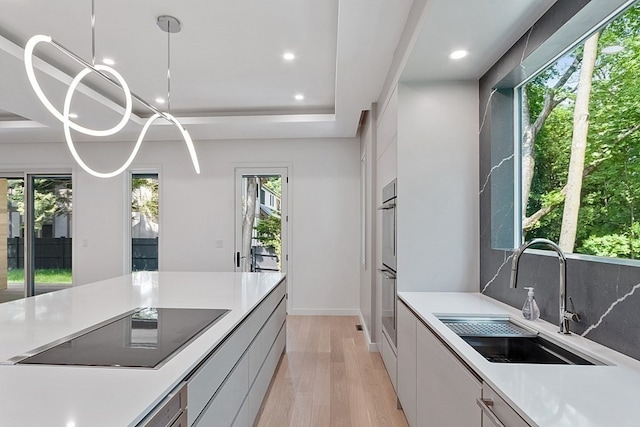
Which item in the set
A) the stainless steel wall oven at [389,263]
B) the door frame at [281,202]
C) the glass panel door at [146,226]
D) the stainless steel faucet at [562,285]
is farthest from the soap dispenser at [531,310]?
the glass panel door at [146,226]

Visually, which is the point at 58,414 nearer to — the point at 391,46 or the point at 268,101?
the point at 391,46

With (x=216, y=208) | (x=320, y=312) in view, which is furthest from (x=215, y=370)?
(x=216, y=208)

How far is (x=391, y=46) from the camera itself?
2.52 meters

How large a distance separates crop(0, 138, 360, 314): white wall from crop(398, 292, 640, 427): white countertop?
12.2ft

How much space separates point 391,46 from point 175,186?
13.2ft

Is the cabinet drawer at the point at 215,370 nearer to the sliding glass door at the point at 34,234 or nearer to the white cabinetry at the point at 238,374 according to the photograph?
the white cabinetry at the point at 238,374

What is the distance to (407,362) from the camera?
221 cm

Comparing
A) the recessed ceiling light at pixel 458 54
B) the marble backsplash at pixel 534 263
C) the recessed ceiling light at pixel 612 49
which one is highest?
the recessed ceiling light at pixel 458 54

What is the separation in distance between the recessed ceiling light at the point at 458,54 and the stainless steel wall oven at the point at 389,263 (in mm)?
916

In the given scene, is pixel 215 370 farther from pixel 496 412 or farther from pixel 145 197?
pixel 145 197

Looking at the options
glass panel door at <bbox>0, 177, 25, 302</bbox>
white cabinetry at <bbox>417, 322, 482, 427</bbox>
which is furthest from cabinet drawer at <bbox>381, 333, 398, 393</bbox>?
glass panel door at <bbox>0, 177, 25, 302</bbox>

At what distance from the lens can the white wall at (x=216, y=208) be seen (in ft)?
17.2

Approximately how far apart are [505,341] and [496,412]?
0.69m

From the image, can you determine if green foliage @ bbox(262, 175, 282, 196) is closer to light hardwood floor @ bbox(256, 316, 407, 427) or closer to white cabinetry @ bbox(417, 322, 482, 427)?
light hardwood floor @ bbox(256, 316, 407, 427)
